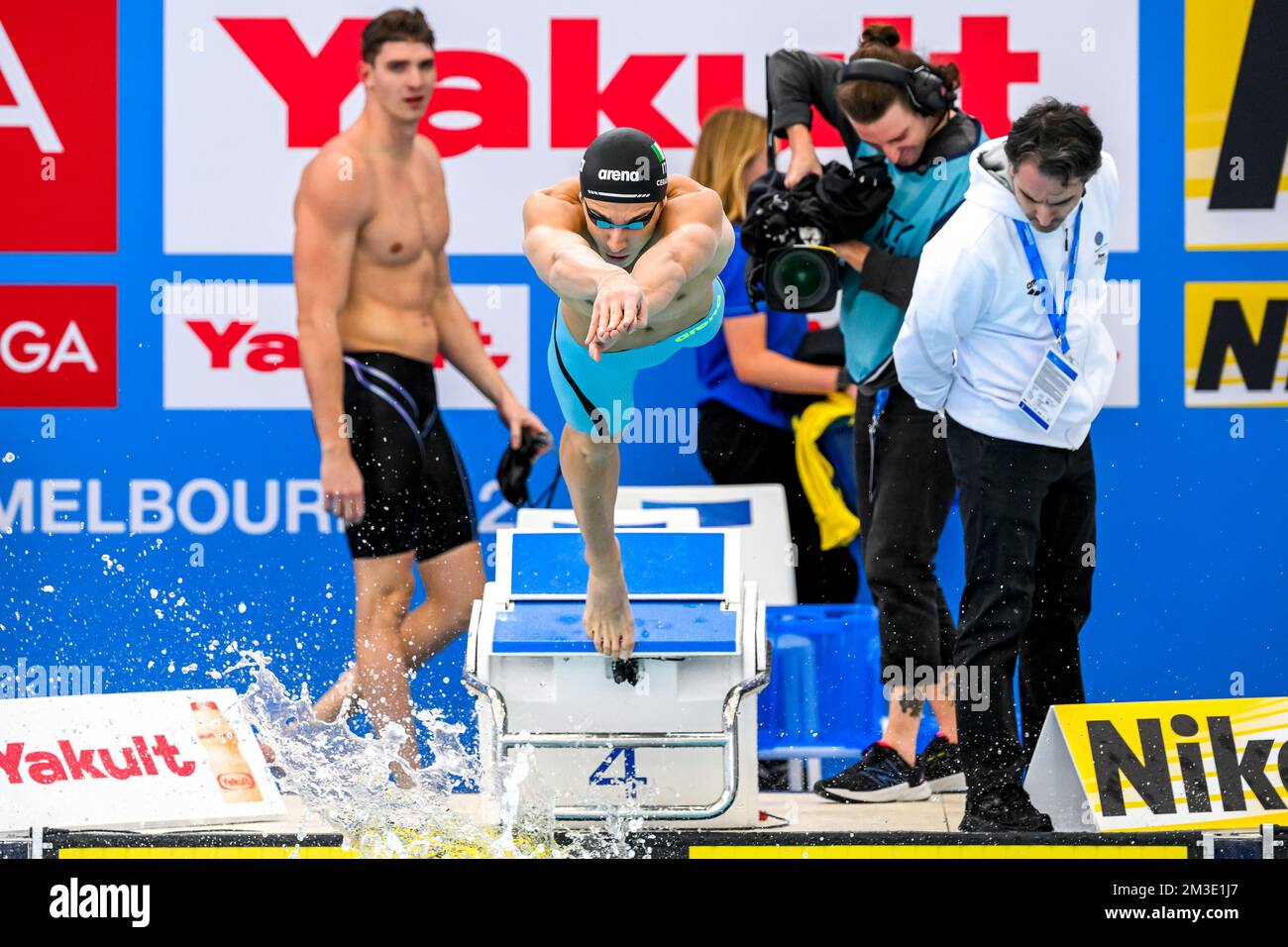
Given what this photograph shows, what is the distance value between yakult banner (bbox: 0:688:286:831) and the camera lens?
6.21 ft

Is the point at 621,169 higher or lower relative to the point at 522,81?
lower

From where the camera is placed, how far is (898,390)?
17.1 ft

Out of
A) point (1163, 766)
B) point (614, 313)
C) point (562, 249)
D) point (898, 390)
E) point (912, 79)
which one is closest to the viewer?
point (614, 313)

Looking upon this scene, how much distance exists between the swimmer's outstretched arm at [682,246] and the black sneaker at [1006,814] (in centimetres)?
140

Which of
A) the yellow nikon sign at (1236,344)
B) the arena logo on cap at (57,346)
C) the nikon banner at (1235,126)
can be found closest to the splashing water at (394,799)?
the arena logo on cap at (57,346)

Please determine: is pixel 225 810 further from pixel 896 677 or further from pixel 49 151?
pixel 49 151

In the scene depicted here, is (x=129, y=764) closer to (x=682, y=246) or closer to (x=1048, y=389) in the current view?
(x=682, y=246)

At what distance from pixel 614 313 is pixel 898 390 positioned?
5.79ft

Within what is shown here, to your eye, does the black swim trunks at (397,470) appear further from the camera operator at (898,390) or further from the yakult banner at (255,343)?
the camera operator at (898,390)

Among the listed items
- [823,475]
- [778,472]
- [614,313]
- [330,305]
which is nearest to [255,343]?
[330,305]

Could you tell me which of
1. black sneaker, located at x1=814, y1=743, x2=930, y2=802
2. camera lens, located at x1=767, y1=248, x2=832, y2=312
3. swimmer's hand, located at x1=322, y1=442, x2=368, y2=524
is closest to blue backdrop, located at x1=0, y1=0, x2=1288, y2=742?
swimmer's hand, located at x1=322, y1=442, x2=368, y2=524

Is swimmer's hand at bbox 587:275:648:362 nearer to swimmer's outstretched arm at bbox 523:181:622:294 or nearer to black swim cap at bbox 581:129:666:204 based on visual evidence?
swimmer's outstretched arm at bbox 523:181:622:294

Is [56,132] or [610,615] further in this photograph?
[56,132]

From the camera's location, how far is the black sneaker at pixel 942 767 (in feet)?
17.5
